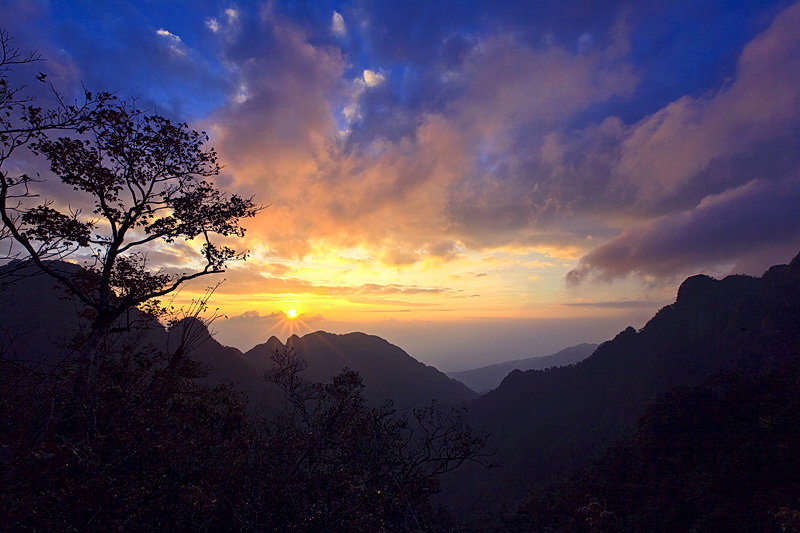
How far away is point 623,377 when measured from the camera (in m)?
108

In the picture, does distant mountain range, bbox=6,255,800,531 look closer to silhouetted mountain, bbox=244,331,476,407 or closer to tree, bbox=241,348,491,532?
silhouetted mountain, bbox=244,331,476,407

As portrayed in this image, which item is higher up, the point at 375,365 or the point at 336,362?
the point at 336,362

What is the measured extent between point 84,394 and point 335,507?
8.54m

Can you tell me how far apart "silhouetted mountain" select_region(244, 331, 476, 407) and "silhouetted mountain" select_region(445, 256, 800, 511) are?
36524mm

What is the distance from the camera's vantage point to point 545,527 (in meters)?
35.1

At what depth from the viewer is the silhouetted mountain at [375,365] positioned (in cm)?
14100

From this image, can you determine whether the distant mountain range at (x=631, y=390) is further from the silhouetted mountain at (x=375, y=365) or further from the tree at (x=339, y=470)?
the tree at (x=339, y=470)

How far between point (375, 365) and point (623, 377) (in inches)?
4041

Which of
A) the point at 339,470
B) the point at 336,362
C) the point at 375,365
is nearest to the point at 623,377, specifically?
the point at 375,365

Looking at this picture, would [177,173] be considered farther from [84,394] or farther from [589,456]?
[589,456]

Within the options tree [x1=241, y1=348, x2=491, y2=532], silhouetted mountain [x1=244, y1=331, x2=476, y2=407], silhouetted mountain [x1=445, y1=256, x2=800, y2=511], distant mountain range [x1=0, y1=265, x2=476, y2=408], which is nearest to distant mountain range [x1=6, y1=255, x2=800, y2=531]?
silhouetted mountain [x1=445, y1=256, x2=800, y2=511]

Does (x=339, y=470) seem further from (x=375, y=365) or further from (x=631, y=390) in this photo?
(x=375, y=365)

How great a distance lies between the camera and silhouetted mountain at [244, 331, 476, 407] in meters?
141

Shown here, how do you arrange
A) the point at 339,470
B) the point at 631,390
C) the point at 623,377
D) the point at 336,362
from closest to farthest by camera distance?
the point at 339,470 < the point at 631,390 < the point at 623,377 < the point at 336,362
